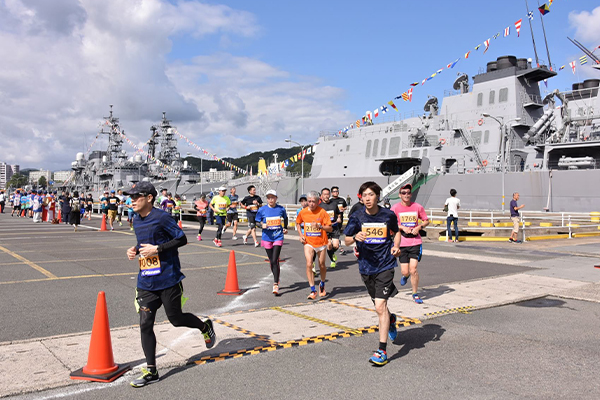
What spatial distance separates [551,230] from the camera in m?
20.9

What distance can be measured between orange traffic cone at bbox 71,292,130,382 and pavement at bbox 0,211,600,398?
9 centimetres

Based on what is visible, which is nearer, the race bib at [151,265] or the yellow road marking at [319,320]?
the race bib at [151,265]

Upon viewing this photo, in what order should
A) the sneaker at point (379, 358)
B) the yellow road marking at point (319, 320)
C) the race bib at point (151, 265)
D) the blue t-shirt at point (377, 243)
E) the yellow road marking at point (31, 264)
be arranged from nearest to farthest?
the race bib at point (151, 265) < the sneaker at point (379, 358) < the blue t-shirt at point (377, 243) < the yellow road marking at point (319, 320) < the yellow road marking at point (31, 264)

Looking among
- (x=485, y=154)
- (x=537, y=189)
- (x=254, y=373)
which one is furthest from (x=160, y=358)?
(x=485, y=154)

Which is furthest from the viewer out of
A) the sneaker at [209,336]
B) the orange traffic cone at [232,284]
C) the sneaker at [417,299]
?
the orange traffic cone at [232,284]

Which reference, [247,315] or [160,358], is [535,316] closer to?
[247,315]

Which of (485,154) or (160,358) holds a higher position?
(485,154)

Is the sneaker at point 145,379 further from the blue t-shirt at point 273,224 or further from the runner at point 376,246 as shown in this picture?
the blue t-shirt at point 273,224

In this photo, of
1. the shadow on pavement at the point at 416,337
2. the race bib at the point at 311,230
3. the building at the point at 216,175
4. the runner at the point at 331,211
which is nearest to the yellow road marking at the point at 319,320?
the shadow on pavement at the point at 416,337

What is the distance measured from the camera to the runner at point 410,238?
7635 mm

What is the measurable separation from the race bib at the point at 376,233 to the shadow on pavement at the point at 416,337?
1.22 metres

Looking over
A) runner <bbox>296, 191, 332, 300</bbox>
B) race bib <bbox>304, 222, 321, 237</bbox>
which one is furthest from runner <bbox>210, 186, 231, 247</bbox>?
race bib <bbox>304, 222, 321, 237</bbox>

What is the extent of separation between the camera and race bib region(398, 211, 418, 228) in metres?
7.85

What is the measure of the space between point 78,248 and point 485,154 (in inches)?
→ 1078
